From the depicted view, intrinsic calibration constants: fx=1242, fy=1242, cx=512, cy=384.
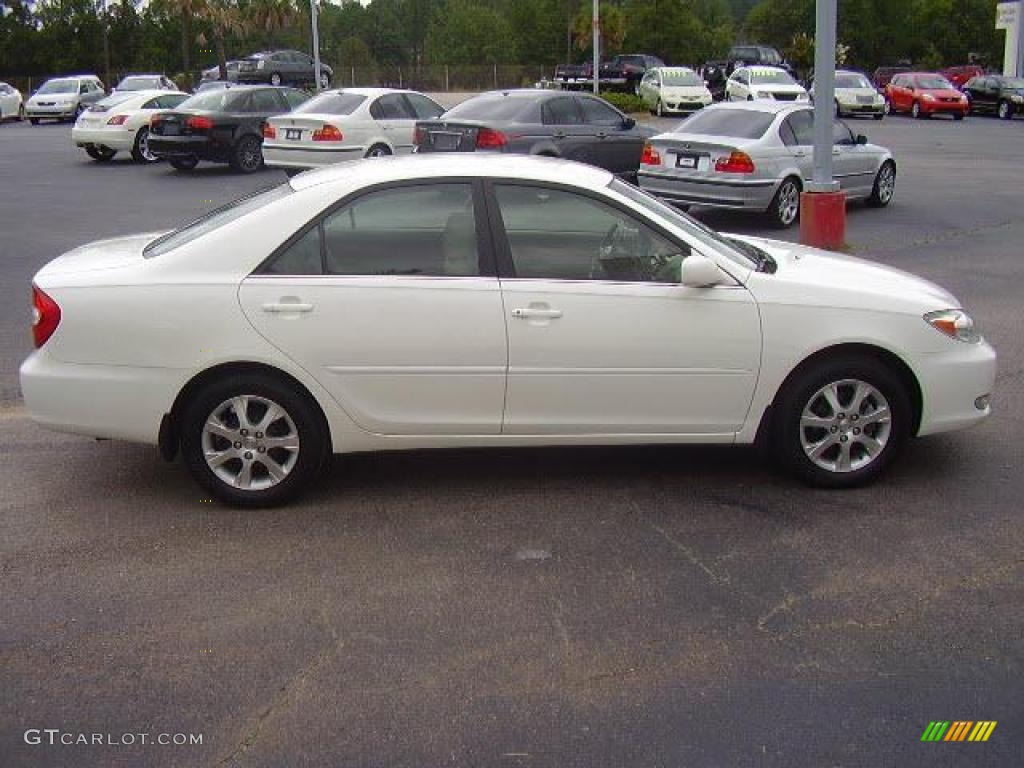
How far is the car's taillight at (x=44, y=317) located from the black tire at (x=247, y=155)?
57.6ft

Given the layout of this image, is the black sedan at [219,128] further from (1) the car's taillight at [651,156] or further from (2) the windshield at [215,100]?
(1) the car's taillight at [651,156]

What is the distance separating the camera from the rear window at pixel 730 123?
49.3 feet

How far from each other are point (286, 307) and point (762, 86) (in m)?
36.0

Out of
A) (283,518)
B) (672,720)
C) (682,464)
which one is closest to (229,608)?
(283,518)

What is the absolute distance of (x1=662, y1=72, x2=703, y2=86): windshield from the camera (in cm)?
4047

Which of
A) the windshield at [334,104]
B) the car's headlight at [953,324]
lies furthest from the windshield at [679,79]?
the car's headlight at [953,324]

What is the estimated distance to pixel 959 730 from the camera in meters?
3.85

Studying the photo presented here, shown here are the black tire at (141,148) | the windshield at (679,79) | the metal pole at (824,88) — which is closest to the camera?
the metal pole at (824,88)

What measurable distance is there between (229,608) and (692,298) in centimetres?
247

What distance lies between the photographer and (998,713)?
3.94m

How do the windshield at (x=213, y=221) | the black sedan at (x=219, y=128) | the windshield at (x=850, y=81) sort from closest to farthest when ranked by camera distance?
1. the windshield at (x=213, y=221)
2. the black sedan at (x=219, y=128)
3. the windshield at (x=850, y=81)

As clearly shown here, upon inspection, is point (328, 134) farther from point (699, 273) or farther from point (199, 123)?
point (699, 273)

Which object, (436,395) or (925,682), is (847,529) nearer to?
(925,682)

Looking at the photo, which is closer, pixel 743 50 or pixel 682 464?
pixel 682 464
